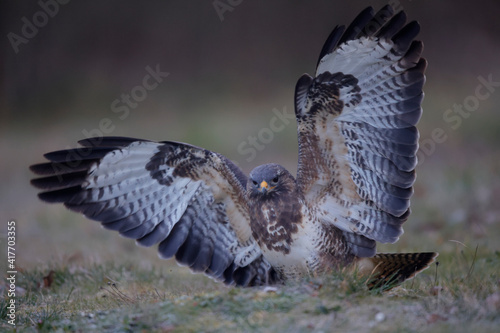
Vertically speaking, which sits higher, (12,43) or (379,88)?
(12,43)

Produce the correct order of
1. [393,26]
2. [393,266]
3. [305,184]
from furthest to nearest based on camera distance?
1. [305,184]
2. [393,266]
3. [393,26]

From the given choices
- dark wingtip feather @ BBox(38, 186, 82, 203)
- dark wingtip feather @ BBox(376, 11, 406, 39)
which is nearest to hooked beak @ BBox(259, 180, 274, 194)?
dark wingtip feather @ BBox(376, 11, 406, 39)

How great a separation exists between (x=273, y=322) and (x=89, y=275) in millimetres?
3318

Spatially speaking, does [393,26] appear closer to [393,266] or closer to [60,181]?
[393,266]

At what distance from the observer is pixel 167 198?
596cm

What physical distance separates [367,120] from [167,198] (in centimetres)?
205

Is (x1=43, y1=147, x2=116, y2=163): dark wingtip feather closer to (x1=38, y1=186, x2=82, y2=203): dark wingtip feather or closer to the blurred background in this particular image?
(x1=38, y1=186, x2=82, y2=203): dark wingtip feather

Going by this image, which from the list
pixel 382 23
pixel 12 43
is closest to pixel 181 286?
pixel 382 23

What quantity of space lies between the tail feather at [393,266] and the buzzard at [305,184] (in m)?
0.01

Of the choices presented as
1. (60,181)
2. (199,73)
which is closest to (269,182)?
(60,181)

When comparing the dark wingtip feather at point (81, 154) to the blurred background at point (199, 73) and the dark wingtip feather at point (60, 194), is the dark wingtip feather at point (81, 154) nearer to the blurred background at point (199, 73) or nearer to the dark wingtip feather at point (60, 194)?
the dark wingtip feather at point (60, 194)

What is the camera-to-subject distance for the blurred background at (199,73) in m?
Answer: 14.8

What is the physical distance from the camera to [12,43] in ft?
60.7

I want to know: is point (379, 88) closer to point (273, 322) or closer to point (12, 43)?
point (273, 322)
